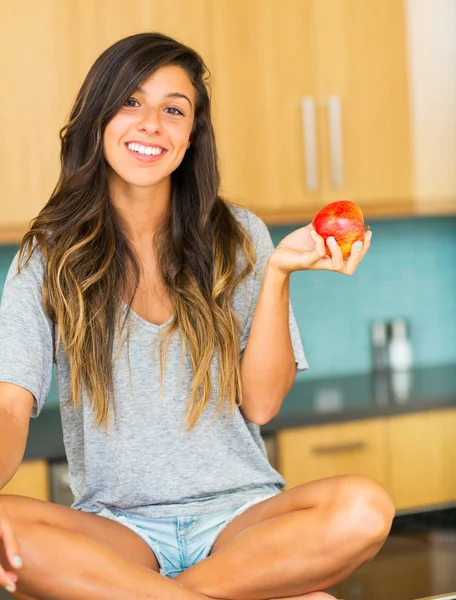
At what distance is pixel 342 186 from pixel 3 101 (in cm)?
111

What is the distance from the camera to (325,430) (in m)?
3.02

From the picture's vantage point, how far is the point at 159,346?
6.48 feet

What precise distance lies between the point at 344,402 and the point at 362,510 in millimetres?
1443

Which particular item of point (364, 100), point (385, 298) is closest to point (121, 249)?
point (364, 100)

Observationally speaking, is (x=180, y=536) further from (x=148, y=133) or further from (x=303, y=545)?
(x=148, y=133)

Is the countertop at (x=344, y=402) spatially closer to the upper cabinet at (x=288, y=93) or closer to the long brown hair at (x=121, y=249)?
the upper cabinet at (x=288, y=93)

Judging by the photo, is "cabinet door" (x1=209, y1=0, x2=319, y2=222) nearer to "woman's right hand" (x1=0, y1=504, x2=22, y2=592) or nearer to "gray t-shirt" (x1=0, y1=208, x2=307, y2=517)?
"gray t-shirt" (x1=0, y1=208, x2=307, y2=517)

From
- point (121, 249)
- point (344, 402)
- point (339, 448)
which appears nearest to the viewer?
point (121, 249)

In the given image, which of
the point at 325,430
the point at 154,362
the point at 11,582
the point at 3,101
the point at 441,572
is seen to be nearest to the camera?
the point at 11,582

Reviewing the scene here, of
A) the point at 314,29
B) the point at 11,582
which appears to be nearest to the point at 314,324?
the point at 314,29

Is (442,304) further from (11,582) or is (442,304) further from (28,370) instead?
(11,582)

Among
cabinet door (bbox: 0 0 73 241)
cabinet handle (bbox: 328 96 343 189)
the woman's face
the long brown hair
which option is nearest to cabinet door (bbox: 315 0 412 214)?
cabinet handle (bbox: 328 96 343 189)

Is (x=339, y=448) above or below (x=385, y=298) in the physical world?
below

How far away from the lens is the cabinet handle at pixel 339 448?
3021mm
